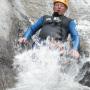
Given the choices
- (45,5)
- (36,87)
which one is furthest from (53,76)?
(45,5)

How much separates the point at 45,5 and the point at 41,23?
3.71 meters

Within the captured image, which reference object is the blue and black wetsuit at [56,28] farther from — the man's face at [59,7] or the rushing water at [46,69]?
the rushing water at [46,69]

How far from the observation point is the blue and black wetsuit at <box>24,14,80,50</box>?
8664mm

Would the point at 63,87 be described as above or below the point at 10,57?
below

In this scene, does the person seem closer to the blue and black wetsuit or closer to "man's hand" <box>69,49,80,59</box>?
the blue and black wetsuit

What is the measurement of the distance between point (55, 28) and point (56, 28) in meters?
0.02

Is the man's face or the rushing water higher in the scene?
the man's face

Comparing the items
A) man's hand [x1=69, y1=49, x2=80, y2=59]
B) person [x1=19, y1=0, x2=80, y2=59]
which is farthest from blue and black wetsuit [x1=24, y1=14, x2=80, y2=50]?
man's hand [x1=69, y1=49, x2=80, y2=59]

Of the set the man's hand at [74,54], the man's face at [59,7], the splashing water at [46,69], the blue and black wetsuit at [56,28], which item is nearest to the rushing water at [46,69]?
the splashing water at [46,69]

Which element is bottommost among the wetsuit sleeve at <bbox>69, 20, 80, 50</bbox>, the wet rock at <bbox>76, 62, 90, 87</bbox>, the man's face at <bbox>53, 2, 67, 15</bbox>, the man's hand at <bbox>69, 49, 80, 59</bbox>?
the wet rock at <bbox>76, 62, 90, 87</bbox>

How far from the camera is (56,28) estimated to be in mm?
8844

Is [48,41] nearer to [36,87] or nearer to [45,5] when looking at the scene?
[36,87]

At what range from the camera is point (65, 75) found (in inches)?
313

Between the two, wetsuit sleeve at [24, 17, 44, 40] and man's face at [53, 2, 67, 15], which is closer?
wetsuit sleeve at [24, 17, 44, 40]
